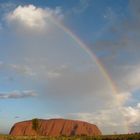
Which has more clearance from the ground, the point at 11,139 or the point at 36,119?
the point at 36,119

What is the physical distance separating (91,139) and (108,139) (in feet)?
13.8

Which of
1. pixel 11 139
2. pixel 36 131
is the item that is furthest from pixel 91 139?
pixel 36 131

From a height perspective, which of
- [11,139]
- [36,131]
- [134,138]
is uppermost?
[36,131]

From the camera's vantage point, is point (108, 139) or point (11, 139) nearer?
point (108, 139)

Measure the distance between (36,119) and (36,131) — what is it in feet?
26.8

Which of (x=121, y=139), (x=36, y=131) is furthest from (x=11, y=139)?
(x=36, y=131)

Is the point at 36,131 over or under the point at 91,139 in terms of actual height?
over

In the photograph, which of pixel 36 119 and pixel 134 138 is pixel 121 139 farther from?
pixel 36 119

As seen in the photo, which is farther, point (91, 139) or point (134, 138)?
point (91, 139)

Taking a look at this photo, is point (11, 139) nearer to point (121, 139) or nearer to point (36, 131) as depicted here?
point (121, 139)

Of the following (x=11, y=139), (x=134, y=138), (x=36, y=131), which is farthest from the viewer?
(x=36, y=131)

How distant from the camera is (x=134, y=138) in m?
50.8

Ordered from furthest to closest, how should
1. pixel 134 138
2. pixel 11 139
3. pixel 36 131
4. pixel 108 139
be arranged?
pixel 36 131 → pixel 11 139 → pixel 108 139 → pixel 134 138

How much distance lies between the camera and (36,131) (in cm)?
16988
